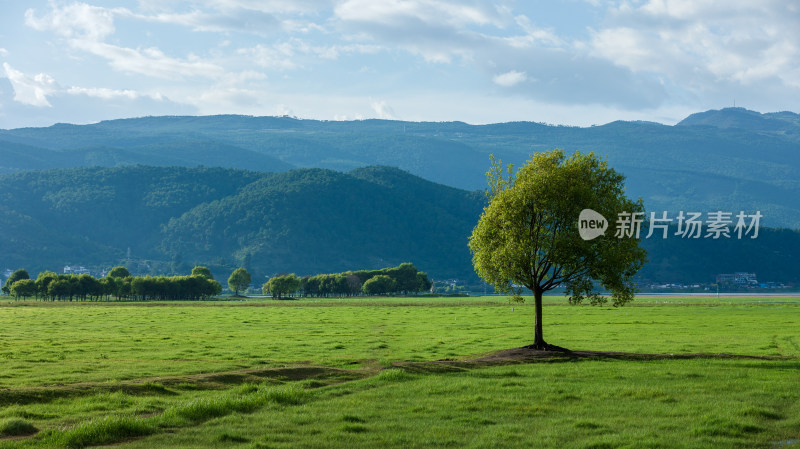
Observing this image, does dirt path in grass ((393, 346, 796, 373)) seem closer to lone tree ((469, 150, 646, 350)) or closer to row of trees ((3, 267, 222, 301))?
lone tree ((469, 150, 646, 350))

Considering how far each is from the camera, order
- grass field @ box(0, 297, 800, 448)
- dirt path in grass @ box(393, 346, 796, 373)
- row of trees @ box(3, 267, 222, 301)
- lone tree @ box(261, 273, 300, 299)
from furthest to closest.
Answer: lone tree @ box(261, 273, 300, 299)
row of trees @ box(3, 267, 222, 301)
dirt path in grass @ box(393, 346, 796, 373)
grass field @ box(0, 297, 800, 448)

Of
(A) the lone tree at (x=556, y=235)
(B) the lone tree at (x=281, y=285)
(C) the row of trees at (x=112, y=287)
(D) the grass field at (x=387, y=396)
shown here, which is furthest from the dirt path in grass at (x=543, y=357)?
(B) the lone tree at (x=281, y=285)

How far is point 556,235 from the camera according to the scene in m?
40.6

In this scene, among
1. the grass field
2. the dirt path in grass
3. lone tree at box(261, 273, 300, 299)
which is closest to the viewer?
the grass field

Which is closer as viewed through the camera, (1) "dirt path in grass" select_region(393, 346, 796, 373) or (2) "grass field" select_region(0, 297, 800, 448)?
(2) "grass field" select_region(0, 297, 800, 448)

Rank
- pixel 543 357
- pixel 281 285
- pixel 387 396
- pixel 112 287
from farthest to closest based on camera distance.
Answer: pixel 281 285 → pixel 112 287 → pixel 543 357 → pixel 387 396

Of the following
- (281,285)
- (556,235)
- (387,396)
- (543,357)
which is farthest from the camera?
(281,285)

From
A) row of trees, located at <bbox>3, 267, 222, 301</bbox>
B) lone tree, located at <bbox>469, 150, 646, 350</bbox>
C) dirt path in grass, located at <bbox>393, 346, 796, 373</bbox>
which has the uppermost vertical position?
lone tree, located at <bbox>469, 150, 646, 350</bbox>

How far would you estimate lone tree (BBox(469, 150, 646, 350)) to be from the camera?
3984 centimetres

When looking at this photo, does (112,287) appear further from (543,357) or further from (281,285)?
(543,357)

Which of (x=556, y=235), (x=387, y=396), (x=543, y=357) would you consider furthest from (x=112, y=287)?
(x=387, y=396)

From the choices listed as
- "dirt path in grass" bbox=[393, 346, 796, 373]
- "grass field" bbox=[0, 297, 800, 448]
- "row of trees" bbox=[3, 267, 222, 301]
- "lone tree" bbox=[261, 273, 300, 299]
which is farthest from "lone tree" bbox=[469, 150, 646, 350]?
"lone tree" bbox=[261, 273, 300, 299]

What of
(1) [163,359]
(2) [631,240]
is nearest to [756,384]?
(2) [631,240]

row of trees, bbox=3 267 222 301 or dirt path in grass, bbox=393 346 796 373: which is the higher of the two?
dirt path in grass, bbox=393 346 796 373
